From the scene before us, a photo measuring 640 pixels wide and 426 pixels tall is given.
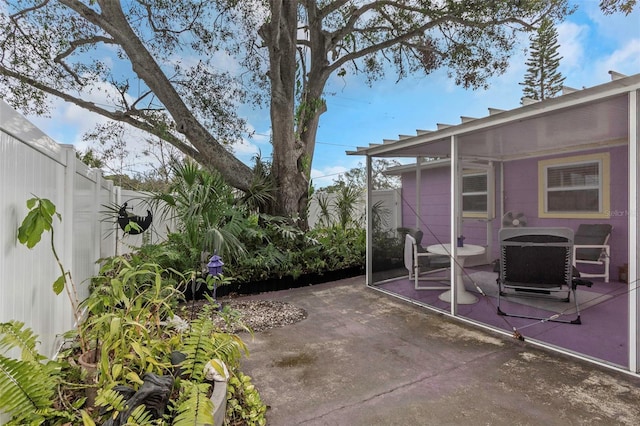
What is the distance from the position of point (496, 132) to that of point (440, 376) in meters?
2.93

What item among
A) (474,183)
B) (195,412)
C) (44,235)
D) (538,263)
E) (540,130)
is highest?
(540,130)

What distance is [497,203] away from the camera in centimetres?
645

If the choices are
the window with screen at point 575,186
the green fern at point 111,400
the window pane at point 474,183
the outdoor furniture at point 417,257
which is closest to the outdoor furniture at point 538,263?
the outdoor furniture at point 417,257

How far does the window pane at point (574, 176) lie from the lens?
503cm

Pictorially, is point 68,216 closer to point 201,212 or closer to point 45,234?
point 45,234

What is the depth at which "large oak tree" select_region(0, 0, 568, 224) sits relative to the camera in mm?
6543

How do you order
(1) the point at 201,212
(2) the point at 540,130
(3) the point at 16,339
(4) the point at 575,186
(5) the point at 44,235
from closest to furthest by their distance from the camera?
(3) the point at 16,339 → (5) the point at 44,235 → (2) the point at 540,130 → (1) the point at 201,212 → (4) the point at 575,186

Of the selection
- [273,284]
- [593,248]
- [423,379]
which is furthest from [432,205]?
[423,379]

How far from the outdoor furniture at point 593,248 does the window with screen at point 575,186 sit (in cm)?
24

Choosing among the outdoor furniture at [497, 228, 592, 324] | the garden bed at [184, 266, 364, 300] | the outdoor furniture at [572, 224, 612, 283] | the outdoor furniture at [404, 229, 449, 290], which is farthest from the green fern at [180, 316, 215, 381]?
the outdoor furniture at [572, 224, 612, 283]

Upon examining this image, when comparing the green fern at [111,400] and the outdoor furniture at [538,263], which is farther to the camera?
the outdoor furniture at [538,263]

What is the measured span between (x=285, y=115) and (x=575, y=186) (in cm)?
529

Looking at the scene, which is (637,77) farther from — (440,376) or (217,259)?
(217,259)

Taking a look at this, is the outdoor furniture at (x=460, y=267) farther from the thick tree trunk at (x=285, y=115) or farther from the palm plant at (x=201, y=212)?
the thick tree trunk at (x=285, y=115)
